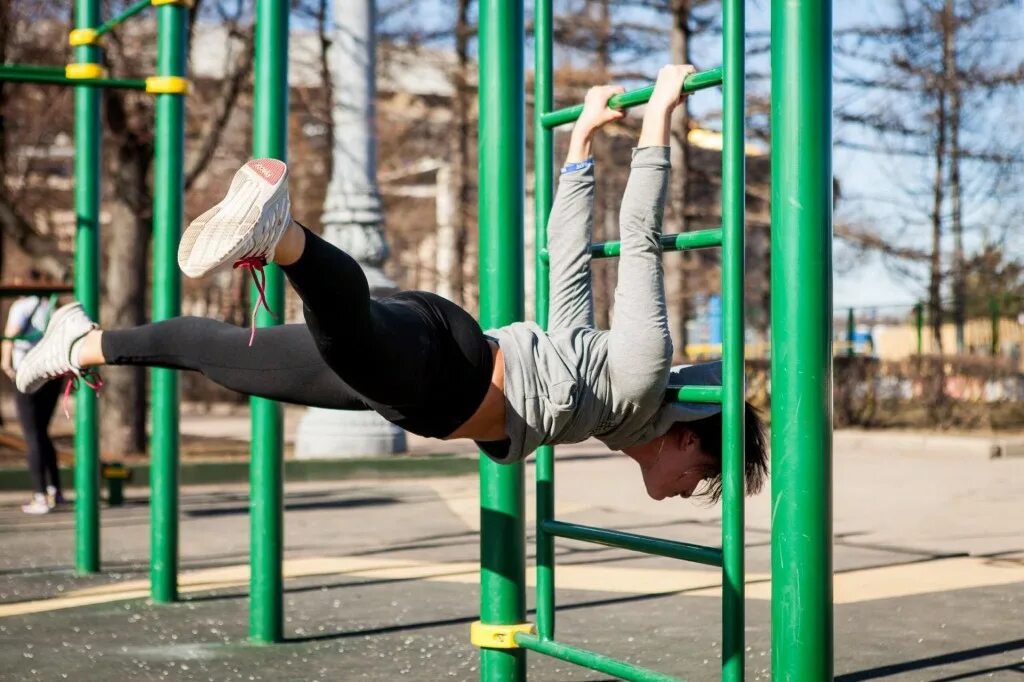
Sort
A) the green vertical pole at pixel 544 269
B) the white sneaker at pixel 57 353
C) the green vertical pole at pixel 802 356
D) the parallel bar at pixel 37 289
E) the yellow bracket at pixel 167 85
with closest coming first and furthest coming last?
the green vertical pole at pixel 802 356 → the green vertical pole at pixel 544 269 → the white sneaker at pixel 57 353 → the yellow bracket at pixel 167 85 → the parallel bar at pixel 37 289

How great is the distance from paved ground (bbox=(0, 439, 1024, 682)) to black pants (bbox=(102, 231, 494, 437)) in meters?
1.21

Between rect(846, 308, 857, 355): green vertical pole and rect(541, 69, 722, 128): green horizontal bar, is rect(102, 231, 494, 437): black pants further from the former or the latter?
rect(846, 308, 857, 355): green vertical pole

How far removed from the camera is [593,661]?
3189 millimetres

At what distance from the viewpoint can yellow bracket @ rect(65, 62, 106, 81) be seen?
565 cm

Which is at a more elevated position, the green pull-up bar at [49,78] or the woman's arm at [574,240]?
the green pull-up bar at [49,78]

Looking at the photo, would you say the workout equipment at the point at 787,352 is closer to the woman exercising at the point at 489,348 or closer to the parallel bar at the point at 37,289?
the woman exercising at the point at 489,348

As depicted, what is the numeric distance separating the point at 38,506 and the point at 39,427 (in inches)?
22.3

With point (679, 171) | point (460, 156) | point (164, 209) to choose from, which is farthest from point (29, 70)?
point (460, 156)

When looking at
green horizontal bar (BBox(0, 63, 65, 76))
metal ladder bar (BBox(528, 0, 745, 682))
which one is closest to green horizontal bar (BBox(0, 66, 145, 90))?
green horizontal bar (BBox(0, 63, 65, 76))

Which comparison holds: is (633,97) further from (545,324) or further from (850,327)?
(850,327)

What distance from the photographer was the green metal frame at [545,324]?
288cm

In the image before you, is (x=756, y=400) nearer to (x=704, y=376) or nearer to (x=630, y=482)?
(x=630, y=482)

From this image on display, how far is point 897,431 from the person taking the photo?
15.6 meters

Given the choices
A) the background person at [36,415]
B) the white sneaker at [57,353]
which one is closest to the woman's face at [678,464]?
the white sneaker at [57,353]
